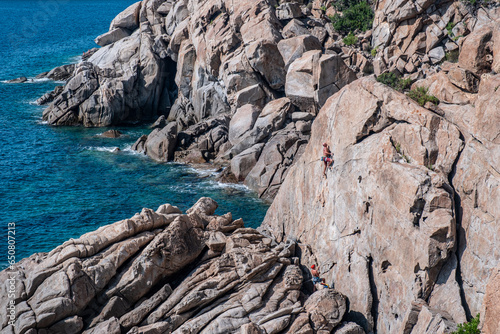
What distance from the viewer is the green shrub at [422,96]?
109 feet

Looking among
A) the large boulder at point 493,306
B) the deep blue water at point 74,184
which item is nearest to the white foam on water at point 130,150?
the deep blue water at point 74,184

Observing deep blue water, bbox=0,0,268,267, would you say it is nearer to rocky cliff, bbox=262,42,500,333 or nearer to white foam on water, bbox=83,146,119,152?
white foam on water, bbox=83,146,119,152

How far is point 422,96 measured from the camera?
33469 mm

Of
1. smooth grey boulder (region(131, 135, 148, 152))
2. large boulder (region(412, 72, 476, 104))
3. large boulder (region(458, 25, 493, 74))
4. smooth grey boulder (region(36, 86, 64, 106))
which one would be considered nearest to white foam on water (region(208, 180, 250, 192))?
smooth grey boulder (region(131, 135, 148, 152))

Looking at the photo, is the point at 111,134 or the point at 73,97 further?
the point at 73,97

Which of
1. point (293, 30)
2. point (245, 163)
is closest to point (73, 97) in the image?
point (245, 163)

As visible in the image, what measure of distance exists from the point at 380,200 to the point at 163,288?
15721 millimetres

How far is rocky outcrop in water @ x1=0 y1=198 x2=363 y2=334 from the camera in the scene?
3095 centimetres

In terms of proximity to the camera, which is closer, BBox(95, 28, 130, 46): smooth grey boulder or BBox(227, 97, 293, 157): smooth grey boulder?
BBox(227, 97, 293, 157): smooth grey boulder

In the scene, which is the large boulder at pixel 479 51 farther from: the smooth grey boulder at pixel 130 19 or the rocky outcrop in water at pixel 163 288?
the smooth grey boulder at pixel 130 19

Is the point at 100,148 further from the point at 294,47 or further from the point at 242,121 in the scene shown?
the point at 294,47

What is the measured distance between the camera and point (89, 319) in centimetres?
3147

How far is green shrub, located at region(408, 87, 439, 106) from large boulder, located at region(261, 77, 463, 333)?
5.44 feet

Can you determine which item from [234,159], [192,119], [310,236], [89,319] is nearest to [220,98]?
[192,119]
